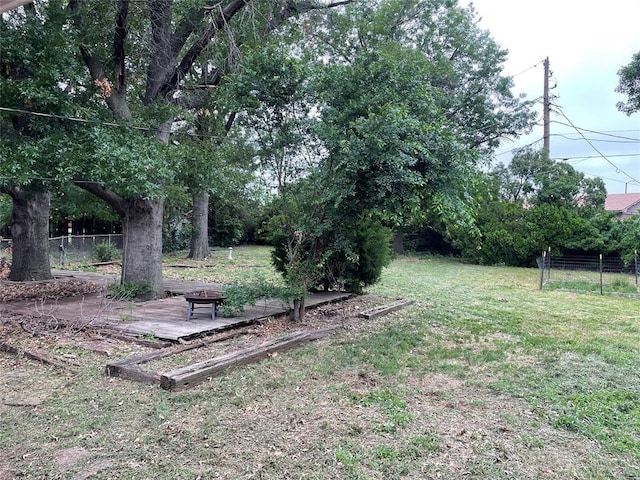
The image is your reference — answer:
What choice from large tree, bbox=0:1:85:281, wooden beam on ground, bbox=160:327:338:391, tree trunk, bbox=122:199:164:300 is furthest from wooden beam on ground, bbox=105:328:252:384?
tree trunk, bbox=122:199:164:300

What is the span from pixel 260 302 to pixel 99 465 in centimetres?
521

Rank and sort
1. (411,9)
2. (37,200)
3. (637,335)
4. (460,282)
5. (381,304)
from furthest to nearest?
(411,9) < (460,282) < (37,200) < (381,304) < (637,335)

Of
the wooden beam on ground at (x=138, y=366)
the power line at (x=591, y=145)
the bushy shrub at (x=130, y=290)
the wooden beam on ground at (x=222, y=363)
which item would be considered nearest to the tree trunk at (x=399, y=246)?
the power line at (x=591, y=145)

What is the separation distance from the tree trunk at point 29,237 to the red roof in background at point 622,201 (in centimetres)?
3393

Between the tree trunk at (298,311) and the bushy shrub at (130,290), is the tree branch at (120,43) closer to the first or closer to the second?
the bushy shrub at (130,290)

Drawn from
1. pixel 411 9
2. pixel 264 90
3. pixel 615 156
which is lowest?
pixel 264 90

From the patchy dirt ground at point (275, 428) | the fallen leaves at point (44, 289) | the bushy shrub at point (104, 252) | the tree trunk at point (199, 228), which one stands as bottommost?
the patchy dirt ground at point (275, 428)

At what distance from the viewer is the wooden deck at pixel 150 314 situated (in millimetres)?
5633

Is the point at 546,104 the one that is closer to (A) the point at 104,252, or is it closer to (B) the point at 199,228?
(B) the point at 199,228

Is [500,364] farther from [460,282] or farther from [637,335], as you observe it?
[460,282]

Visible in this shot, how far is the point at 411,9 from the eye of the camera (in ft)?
55.1

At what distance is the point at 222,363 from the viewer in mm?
4324

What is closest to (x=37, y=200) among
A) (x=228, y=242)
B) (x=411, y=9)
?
(x=411, y=9)

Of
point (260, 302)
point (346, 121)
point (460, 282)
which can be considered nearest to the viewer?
point (346, 121)
